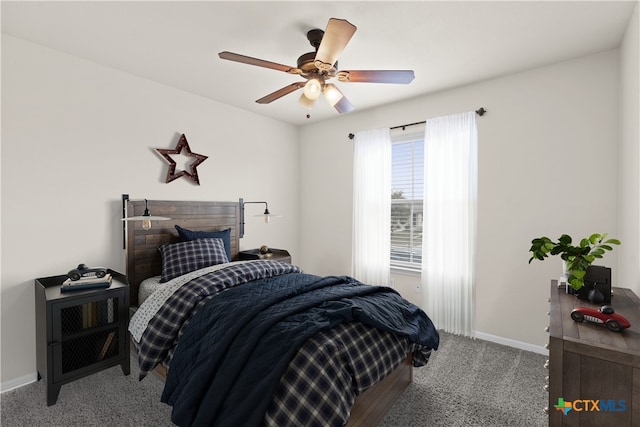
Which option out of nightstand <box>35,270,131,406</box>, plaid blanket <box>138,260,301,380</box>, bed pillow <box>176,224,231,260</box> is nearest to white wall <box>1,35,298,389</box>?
nightstand <box>35,270,131,406</box>

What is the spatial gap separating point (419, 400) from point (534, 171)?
2233mm

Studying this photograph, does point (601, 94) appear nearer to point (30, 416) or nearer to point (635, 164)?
point (635, 164)

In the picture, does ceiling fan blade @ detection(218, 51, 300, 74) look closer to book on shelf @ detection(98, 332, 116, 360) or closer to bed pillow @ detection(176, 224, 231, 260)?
bed pillow @ detection(176, 224, 231, 260)

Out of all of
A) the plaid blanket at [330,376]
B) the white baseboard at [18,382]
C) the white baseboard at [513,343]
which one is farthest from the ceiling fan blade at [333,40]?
the white baseboard at [18,382]

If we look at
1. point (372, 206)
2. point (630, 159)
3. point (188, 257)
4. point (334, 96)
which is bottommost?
point (188, 257)

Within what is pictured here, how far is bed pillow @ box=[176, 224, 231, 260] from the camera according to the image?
3205mm

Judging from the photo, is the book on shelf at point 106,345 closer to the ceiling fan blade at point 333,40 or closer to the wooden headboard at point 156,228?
the wooden headboard at point 156,228

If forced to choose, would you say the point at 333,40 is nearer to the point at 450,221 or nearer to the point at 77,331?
the point at 450,221

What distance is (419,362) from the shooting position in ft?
7.67

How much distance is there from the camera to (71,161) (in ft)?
8.66

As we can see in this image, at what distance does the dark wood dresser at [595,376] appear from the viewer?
117 centimetres

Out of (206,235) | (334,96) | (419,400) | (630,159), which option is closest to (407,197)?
(334,96)

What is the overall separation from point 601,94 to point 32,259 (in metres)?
4.74

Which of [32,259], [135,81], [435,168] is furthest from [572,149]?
[32,259]
